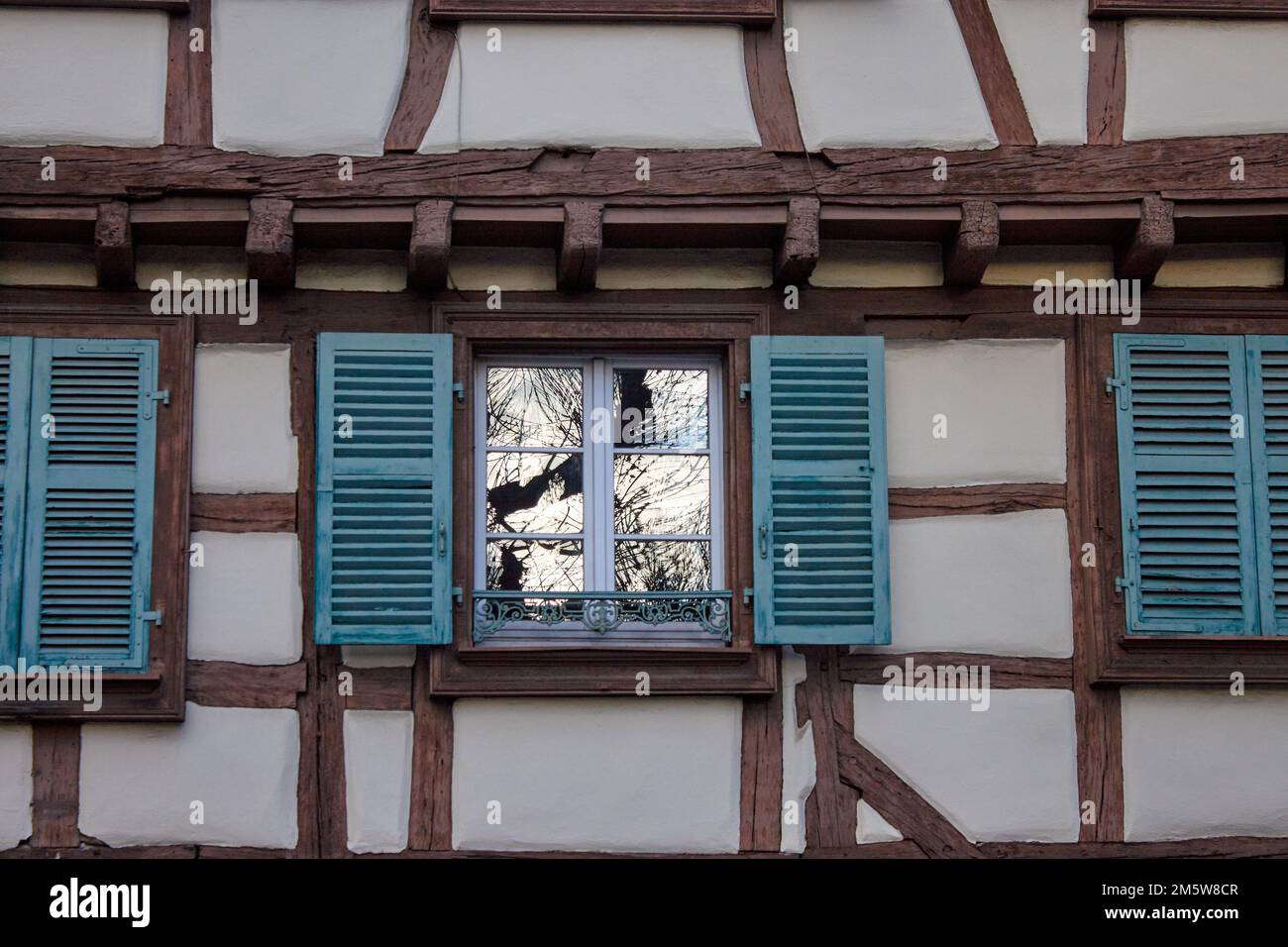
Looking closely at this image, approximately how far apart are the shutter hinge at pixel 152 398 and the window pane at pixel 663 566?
1.64 m

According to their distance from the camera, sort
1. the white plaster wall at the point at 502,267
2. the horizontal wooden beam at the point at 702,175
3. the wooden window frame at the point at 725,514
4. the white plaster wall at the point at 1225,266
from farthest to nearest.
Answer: the white plaster wall at the point at 1225,266, the white plaster wall at the point at 502,267, the horizontal wooden beam at the point at 702,175, the wooden window frame at the point at 725,514

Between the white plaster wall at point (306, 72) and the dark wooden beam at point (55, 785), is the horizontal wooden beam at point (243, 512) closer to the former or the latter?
the dark wooden beam at point (55, 785)

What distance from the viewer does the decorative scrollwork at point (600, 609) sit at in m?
6.12

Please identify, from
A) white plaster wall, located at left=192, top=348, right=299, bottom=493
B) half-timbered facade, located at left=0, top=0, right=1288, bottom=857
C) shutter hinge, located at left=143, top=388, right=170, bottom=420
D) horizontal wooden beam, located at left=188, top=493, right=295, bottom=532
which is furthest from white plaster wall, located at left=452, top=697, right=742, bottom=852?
shutter hinge, located at left=143, top=388, right=170, bottom=420

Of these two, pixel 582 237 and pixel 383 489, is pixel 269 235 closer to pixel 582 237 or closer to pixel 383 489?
pixel 383 489

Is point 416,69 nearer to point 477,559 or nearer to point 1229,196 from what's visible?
point 477,559

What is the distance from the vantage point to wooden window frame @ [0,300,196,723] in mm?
5969

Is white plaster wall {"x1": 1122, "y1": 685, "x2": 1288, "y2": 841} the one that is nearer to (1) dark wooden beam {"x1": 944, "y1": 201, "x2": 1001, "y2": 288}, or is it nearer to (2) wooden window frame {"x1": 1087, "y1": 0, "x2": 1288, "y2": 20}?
(1) dark wooden beam {"x1": 944, "y1": 201, "x2": 1001, "y2": 288}

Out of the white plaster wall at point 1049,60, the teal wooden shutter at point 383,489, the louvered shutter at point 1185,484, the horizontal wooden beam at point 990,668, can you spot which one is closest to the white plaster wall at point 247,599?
the teal wooden shutter at point 383,489

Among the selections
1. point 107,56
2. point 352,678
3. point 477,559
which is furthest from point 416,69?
point 352,678

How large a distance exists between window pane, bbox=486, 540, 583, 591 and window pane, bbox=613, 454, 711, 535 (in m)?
0.20
